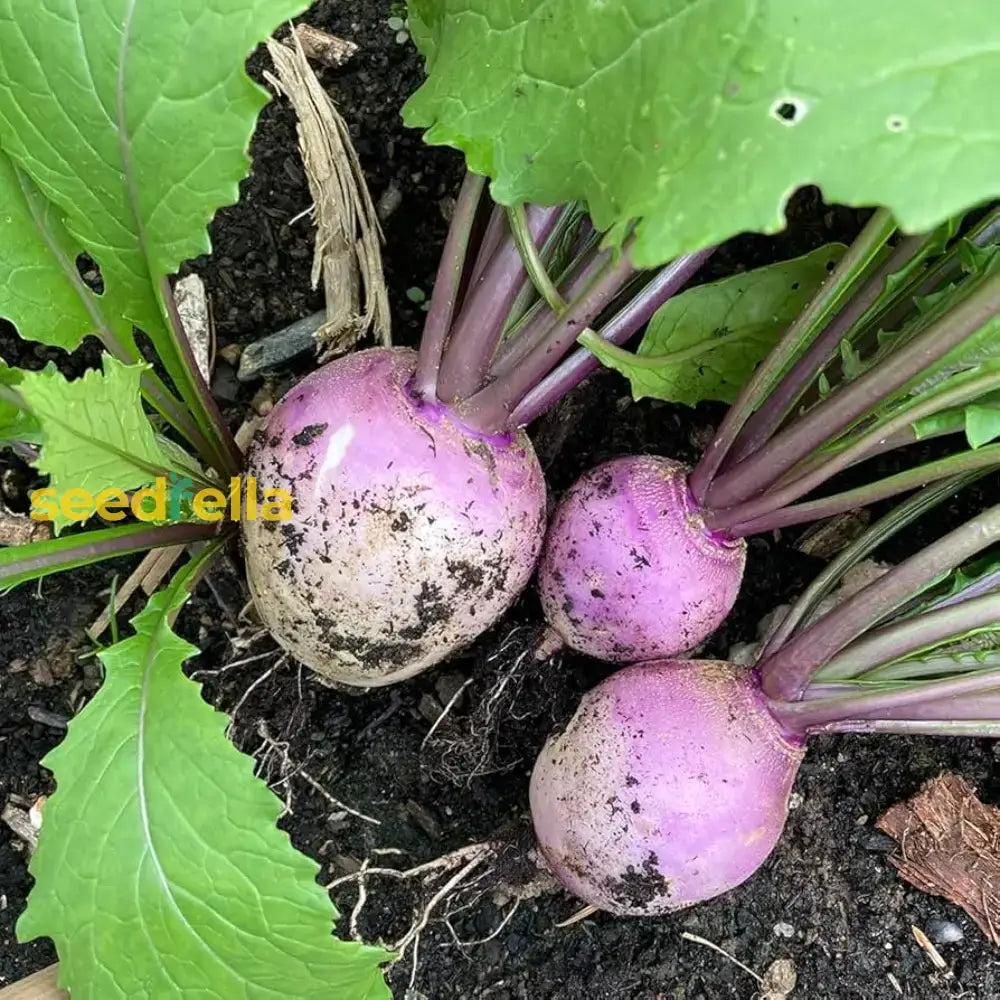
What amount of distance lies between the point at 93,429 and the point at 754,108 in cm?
72

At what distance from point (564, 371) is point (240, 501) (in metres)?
0.46

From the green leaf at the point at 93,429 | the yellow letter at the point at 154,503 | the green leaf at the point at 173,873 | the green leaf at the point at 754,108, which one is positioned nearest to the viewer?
the green leaf at the point at 754,108

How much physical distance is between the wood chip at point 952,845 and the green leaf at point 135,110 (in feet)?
4.01

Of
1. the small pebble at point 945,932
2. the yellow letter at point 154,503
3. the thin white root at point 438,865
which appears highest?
the yellow letter at point 154,503

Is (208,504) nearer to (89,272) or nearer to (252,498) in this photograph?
(252,498)

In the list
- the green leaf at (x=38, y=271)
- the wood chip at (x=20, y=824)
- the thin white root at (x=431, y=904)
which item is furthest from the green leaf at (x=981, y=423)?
the wood chip at (x=20, y=824)

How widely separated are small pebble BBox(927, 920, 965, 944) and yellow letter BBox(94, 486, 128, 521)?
126cm

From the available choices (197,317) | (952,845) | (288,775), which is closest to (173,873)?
(288,775)

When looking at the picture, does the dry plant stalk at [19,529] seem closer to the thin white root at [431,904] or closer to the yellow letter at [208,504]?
the yellow letter at [208,504]

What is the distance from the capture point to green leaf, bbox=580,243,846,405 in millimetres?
1319

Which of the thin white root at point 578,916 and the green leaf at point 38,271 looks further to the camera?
the thin white root at point 578,916

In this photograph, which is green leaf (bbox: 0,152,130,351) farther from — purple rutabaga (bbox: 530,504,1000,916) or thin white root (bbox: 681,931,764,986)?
thin white root (bbox: 681,931,764,986)

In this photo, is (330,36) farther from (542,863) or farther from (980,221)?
(542,863)

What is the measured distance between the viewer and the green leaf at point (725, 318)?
1.32 meters
